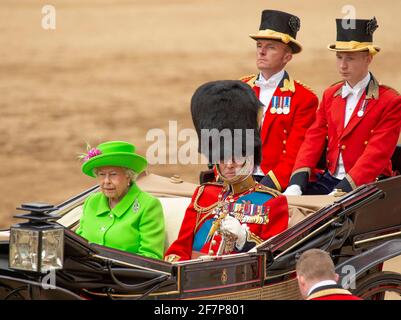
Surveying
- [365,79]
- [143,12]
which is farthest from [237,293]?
[143,12]

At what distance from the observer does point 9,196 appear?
10656 mm

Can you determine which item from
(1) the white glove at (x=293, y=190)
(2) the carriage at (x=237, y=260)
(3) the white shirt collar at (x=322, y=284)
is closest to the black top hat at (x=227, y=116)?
(2) the carriage at (x=237, y=260)

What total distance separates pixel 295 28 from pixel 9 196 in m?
4.10

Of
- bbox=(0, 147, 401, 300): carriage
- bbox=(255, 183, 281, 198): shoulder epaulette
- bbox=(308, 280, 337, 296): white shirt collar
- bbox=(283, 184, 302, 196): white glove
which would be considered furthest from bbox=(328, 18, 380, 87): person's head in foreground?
bbox=(308, 280, 337, 296): white shirt collar

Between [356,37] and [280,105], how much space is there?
591 millimetres

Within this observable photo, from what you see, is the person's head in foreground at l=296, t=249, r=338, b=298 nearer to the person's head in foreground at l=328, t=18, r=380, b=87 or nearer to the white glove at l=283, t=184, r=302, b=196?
the white glove at l=283, t=184, r=302, b=196

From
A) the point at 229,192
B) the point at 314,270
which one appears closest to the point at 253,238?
the point at 229,192

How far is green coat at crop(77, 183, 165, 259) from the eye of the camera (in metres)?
5.92

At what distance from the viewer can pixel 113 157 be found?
19.5ft

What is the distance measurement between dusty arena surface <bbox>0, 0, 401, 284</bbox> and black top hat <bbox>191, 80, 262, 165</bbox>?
423 centimetres

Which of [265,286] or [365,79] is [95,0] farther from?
[265,286]

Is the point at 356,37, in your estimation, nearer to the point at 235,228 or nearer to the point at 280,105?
the point at 280,105

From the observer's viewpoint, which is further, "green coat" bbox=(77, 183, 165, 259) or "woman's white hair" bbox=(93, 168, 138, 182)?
"woman's white hair" bbox=(93, 168, 138, 182)

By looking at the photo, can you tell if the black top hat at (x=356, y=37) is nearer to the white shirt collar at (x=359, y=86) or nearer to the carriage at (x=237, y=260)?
the white shirt collar at (x=359, y=86)
